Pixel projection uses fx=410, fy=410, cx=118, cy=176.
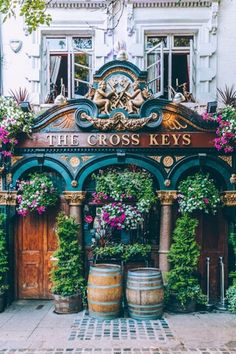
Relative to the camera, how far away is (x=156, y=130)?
8031 millimetres

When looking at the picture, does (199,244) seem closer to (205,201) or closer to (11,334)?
(205,201)

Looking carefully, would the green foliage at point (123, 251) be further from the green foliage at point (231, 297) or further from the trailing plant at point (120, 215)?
the green foliage at point (231, 297)

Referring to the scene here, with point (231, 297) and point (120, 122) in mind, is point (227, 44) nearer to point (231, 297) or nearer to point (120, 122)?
point (120, 122)

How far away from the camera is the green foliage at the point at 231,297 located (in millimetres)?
7539

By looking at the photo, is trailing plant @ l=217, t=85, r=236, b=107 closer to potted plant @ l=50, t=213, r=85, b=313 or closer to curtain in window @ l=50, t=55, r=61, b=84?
curtain in window @ l=50, t=55, r=61, b=84

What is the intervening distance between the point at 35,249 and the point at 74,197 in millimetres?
1473

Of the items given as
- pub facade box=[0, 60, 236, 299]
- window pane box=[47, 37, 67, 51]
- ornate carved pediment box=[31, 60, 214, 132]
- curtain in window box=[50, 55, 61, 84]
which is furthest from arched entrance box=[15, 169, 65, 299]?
window pane box=[47, 37, 67, 51]

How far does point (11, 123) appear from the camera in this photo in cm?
Answer: 775

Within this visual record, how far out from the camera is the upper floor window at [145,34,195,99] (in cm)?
900

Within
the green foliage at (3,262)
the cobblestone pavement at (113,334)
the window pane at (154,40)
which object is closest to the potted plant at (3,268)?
the green foliage at (3,262)

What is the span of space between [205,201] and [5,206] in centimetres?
391

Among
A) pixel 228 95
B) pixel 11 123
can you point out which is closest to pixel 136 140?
pixel 228 95

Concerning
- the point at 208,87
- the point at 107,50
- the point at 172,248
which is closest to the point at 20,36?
the point at 107,50

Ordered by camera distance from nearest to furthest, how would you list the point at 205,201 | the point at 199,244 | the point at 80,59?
the point at 205,201
the point at 199,244
the point at 80,59
